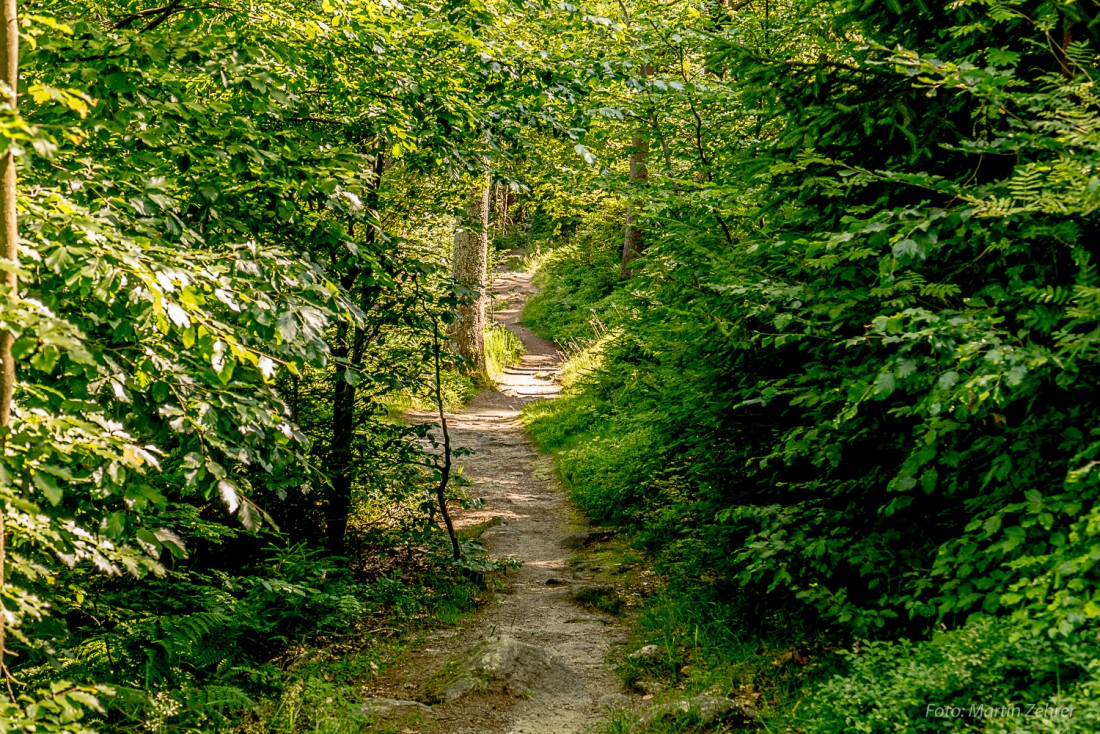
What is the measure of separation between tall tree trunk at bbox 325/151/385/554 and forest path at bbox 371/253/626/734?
56.5 inches

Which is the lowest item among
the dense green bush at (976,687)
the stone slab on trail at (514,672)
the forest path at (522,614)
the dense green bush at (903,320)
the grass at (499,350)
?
the forest path at (522,614)

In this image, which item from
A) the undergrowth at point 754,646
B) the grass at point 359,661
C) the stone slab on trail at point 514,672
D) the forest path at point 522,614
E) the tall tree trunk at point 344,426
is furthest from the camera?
the tall tree trunk at point 344,426

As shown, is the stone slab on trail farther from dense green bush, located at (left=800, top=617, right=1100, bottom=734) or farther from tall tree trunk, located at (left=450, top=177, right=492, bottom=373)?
tall tree trunk, located at (left=450, top=177, right=492, bottom=373)

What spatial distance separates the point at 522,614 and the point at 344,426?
235 cm

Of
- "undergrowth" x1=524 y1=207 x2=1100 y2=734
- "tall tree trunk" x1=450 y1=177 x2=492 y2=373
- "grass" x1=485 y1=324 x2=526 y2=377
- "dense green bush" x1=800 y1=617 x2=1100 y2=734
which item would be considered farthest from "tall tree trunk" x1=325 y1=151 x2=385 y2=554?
"grass" x1=485 y1=324 x2=526 y2=377

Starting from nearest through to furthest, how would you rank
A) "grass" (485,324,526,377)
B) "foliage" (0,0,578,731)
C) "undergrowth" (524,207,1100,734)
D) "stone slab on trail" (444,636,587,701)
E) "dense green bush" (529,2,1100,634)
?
"foliage" (0,0,578,731) → "undergrowth" (524,207,1100,734) → "dense green bush" (529,2,1100,634) → "stone slab on trail" (444,636,587,701) → "grass" (485,324,526,377)

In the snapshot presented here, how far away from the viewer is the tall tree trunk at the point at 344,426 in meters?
6.53

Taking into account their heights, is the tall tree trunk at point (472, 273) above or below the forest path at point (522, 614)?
above

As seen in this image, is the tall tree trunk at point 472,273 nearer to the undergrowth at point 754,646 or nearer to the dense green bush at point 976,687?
the undergrowth at point 754,646

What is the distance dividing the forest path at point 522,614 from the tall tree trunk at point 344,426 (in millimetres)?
1436

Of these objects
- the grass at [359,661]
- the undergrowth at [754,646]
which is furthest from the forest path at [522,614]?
the undergrowth at [754,646]

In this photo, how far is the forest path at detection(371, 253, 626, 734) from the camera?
4828 millimetres

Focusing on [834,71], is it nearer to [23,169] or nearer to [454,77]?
[454,77]

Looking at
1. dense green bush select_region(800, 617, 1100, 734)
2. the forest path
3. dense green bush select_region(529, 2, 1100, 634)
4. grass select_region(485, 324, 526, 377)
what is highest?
dense green bush select_region(529, 2, 1100, 634)
